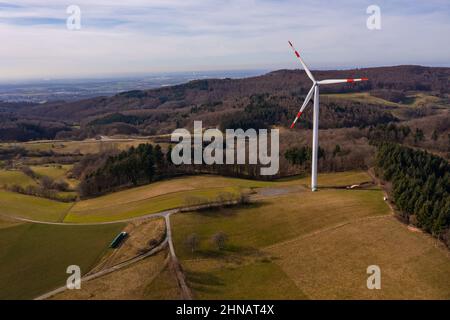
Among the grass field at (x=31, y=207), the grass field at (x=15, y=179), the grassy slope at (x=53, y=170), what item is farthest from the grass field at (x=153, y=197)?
the grassy slope at (x=53, y=170)

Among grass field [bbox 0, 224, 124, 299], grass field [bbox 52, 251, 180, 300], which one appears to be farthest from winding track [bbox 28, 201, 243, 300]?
grass field [bbox 0, 224, 124, 299]

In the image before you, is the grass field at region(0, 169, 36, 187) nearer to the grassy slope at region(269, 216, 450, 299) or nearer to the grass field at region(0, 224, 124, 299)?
the grass field at region(0, 224, 124, 299)

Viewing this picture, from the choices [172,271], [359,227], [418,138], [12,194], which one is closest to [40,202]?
[12,194]

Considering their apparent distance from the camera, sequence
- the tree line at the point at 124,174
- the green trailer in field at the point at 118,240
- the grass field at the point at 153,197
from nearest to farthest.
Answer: the green trailer in field at the point at 118,240, the grass field at the point at 153,197, the tree line at the point at 124,174

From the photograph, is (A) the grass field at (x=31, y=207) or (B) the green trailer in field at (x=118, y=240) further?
(A) the grass field at (x=31, y=207)

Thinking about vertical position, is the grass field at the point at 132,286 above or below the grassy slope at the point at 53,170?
below

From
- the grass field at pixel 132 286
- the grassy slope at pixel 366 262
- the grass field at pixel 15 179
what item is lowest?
the grass field at pixel 132 286

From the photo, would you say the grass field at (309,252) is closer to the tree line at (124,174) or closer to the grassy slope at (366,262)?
the grassy slope at (366,262)
